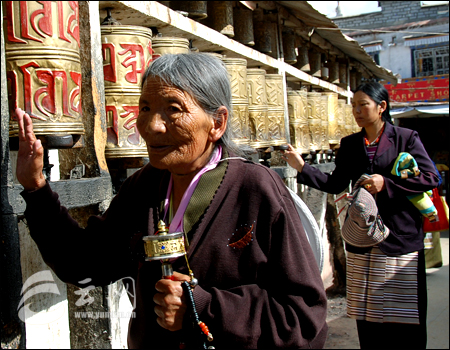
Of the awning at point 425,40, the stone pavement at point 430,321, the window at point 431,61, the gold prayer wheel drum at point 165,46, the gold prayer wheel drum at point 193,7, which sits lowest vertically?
the stone pavement at point 430,321

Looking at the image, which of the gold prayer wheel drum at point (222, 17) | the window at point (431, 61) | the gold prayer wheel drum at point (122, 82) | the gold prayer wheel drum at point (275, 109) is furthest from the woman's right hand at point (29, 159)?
the window at point (431, 61)

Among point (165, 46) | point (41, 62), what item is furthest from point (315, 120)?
point (41, 62)

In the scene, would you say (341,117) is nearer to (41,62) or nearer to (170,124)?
(41,62)

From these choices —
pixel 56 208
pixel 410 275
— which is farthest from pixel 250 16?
pixel 56 208

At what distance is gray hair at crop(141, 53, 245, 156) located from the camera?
1.22 m

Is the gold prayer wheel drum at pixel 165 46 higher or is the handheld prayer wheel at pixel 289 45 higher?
the handheld prayer wheel at pixel 289 45

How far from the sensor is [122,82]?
2.05m

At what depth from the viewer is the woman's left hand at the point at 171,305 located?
114 centimetres

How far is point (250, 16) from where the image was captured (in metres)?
3.97

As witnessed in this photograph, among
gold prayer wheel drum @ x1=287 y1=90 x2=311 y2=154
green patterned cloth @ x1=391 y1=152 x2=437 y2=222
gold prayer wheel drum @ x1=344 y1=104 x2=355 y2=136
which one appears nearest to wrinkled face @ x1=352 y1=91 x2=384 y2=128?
green patterned cloth @ x1=391 y1=152 x2=437 y2=222

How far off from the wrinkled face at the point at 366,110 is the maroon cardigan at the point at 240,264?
5.66ft

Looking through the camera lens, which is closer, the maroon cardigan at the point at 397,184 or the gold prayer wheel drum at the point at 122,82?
the gold prayer wheel drum at the point at 122,82

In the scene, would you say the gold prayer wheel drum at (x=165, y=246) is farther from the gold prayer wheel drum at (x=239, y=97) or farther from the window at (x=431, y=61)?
the window at (x=431, y=61)

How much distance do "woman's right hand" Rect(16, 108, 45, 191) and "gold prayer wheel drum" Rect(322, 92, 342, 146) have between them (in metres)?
4.54
